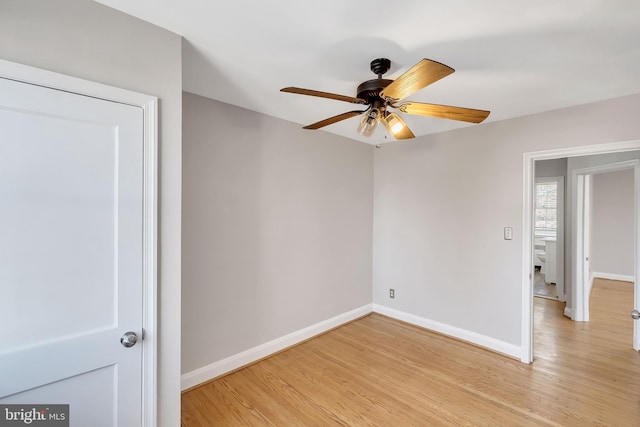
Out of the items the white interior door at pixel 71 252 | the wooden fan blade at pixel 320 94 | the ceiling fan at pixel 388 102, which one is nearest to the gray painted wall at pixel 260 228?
the white interior door at pixel 71 252

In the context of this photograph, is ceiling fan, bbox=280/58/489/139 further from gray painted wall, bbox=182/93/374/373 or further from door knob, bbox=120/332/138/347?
door knob, bbox=120/332/138/347

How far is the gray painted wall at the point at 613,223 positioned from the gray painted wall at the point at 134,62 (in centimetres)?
765

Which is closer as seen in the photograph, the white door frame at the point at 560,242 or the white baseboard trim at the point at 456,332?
the white baseboard trim at the point at 456,332

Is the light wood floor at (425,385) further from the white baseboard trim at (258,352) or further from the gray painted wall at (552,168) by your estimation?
the gray painted wall at (552,168)

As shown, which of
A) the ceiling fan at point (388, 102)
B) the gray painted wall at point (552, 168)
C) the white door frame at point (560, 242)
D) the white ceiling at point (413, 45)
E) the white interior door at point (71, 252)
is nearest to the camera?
the white interior door at point (71, 252)

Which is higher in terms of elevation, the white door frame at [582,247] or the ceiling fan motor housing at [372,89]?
the ceiling fan motor housing at [372,89]

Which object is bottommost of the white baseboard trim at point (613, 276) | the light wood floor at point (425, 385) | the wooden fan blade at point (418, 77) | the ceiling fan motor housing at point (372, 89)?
the light wood floor at point (425, 385)

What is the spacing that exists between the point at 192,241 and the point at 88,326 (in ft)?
3.54

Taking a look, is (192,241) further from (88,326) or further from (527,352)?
(527,352)

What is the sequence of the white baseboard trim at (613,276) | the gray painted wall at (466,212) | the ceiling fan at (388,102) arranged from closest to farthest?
1. the ceiling fan at (388,102)
2. the gray painted wall at (466,212)
3. the white baseboard trim at (613,276)

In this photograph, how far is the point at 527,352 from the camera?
9.05 ft

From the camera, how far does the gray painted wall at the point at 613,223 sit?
18.5 feet

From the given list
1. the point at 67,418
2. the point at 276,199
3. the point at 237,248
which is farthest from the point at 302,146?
the point at 67,418

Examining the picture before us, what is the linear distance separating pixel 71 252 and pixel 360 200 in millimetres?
3172
